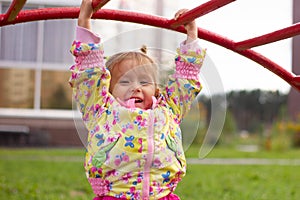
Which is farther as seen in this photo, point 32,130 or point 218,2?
point 32,130

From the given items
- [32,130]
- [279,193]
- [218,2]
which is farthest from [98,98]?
[32,130]

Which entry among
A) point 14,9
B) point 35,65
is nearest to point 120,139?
point 14,9

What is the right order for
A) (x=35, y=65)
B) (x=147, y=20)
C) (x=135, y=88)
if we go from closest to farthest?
(x=135, y=88) → (x=147, y=20) → (x=35, y=65)

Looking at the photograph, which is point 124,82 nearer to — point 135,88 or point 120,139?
point 135,88

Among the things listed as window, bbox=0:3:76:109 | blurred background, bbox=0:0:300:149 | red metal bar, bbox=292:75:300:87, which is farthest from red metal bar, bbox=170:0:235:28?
window, bbox=0:3:76:109

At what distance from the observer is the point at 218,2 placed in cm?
237

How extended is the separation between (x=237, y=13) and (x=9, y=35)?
17.1 feet

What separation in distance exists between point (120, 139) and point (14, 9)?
2.29ft

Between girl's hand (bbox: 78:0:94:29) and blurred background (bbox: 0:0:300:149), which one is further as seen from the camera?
blurred background (bbox: 0:0:300:149)

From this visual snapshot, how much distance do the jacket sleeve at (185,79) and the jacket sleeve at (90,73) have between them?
0.30 m

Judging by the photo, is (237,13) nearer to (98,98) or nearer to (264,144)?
(264,144)

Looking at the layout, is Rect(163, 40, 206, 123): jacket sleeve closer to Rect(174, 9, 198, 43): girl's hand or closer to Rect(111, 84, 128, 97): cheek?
Rect(174, 9, 198, 43): girl's hand

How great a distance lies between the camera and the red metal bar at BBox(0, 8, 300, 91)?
9.14 ft

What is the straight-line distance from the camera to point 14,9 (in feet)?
8.38
